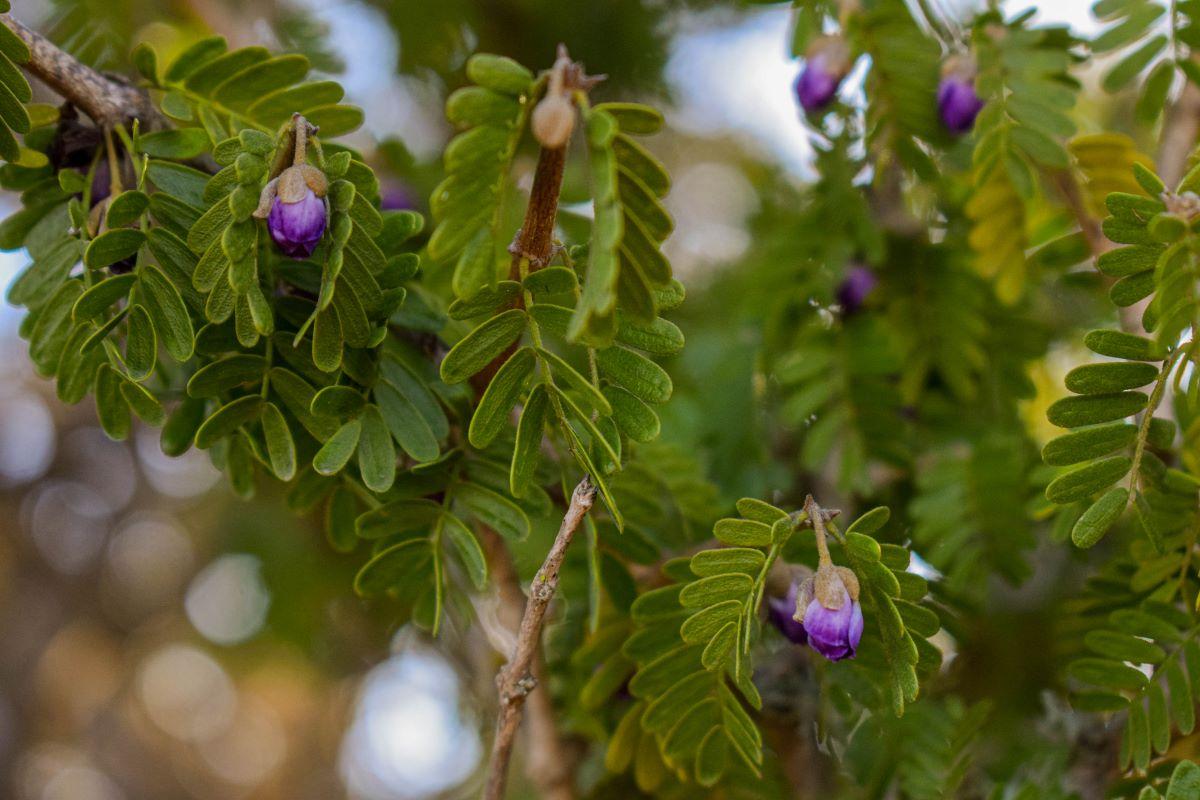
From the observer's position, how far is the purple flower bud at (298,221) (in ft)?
1.62

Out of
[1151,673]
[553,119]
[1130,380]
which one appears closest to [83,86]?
[553,119]

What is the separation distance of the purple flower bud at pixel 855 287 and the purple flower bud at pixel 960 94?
0.69ft

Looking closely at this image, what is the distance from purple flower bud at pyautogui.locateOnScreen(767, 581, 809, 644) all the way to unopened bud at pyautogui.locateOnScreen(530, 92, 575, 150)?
1.14ft

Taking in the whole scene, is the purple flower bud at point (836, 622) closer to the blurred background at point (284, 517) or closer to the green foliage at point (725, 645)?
the green foliage at point (725, 645)

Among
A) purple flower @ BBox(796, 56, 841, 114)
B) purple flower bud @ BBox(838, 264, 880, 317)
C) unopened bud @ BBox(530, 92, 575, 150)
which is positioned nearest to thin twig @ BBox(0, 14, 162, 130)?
unopened bud @ BBox(530, 92, 575, 150)

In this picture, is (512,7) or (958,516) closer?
(958,516)

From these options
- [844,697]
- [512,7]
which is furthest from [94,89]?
[512,7]

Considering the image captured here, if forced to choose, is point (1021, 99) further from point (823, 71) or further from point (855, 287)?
point (855, 287)

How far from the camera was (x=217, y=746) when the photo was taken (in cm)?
310

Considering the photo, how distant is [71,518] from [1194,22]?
228cm

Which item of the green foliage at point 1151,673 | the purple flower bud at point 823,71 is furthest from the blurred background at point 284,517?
the green foliage at point 1151,673

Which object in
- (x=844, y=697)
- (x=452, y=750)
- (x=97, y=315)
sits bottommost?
(x=452, y=750)

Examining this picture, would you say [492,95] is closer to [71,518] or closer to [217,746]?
[71,518]

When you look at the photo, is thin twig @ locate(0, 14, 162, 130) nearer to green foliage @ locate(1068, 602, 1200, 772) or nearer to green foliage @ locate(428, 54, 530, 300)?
green foliage @ locate(428, 54, 530, 300)
